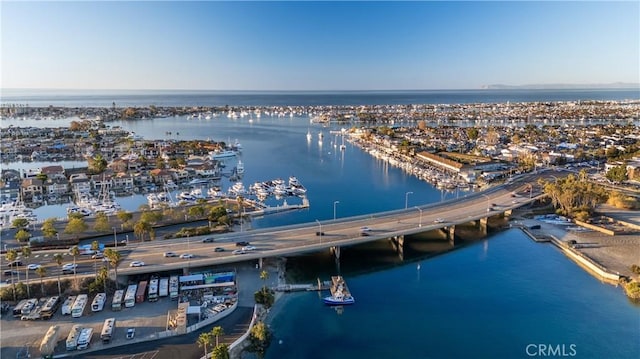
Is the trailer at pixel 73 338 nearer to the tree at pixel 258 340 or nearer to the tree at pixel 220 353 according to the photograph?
the tree at pixel 220 353

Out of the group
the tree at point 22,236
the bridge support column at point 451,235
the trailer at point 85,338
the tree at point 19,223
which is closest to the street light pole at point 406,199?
the bridge support column at point 451,235

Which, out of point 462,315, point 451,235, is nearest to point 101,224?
point 462,315

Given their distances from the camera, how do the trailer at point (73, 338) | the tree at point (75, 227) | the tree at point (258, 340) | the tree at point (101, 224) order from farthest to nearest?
the tree at point (101, 224)
the tree at point (75, 227)
the tree at point (258, 340)
the trailer at point (73, 338)

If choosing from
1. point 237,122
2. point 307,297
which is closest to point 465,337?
point 307,297

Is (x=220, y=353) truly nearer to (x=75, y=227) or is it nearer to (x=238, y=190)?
(x=75, y=227)

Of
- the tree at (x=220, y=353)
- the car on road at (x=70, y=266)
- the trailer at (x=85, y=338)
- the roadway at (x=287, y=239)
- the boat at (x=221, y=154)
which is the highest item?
the boat at (x=221, y=154)

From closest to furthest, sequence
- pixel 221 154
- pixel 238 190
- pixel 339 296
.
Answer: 1. pixel 339 296
2. pixel 238 190
3. pixel 221 154

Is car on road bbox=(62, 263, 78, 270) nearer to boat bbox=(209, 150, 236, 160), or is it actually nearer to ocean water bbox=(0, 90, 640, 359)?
ocean water bbox=(0, 90, 640, 359)
